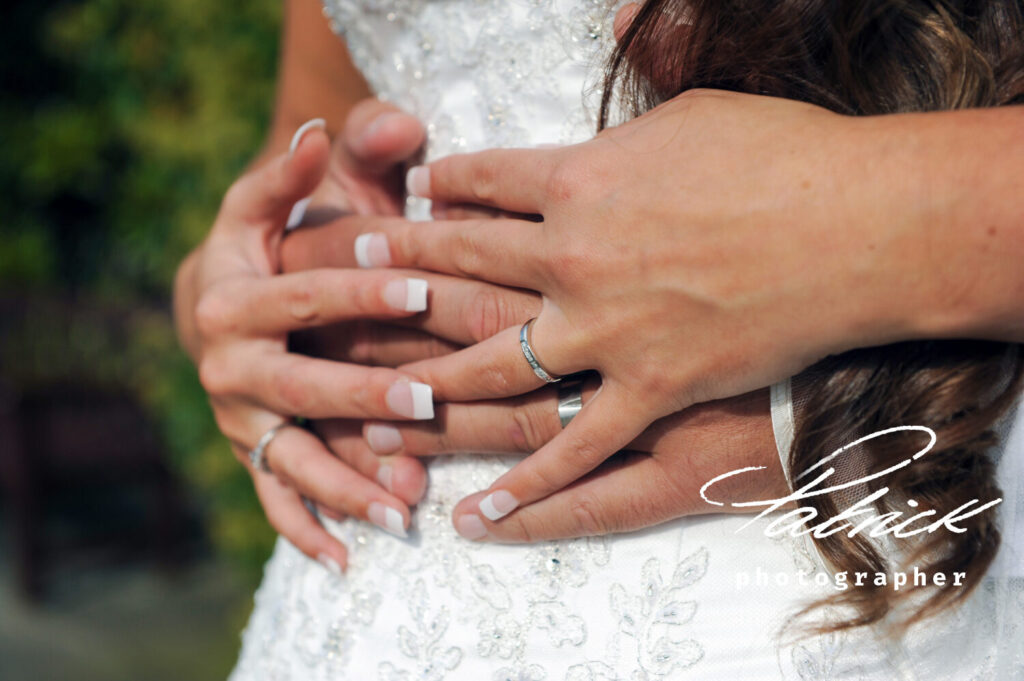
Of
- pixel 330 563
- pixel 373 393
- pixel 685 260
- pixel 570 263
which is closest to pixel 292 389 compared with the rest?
pixel 373 393

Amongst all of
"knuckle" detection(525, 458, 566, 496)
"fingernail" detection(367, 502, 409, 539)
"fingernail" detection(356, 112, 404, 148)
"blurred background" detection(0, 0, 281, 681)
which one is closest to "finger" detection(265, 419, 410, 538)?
"fingernail" detection(367, 502, 409, 539)

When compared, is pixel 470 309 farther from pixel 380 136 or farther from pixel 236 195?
pixel 236 195

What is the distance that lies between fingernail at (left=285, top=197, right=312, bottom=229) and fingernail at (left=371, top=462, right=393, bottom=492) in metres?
0.44

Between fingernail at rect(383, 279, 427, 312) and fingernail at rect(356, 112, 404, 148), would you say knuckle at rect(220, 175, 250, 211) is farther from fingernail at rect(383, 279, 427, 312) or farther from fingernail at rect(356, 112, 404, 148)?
fingernail at rect(383, 279, 427, 312)

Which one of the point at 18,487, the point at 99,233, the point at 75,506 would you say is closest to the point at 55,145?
the point at 99,233

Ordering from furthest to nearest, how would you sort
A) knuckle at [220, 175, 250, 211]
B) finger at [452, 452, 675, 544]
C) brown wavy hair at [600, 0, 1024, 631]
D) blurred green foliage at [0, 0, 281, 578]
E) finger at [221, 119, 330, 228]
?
blurred green foliage at [0, 0, 281, 578]
knuckle at [220, 175, 250, 211]
finger at [221, 119, 330, 228]
finger at [452, 452, 675, 544]
brown wavy hair at [600, 0, 1024, 631]

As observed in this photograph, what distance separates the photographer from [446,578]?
3.50 feet

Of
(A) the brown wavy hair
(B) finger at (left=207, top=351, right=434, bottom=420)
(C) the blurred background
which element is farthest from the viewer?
(C) the blurred background

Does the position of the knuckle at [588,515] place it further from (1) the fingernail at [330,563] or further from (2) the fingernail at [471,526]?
(1) the fingernail at [330,563]

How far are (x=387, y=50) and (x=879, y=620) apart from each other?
1.01 meters

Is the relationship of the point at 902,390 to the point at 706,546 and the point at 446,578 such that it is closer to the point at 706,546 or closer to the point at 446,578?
the point at 706,546

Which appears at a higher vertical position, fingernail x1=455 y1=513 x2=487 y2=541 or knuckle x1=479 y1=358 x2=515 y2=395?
knuckle x1=479 y1=358 x2=515 y2=395

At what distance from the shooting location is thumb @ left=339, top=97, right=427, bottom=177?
1187 mm

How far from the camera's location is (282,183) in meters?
1.20
